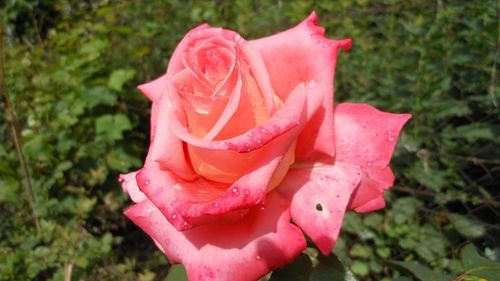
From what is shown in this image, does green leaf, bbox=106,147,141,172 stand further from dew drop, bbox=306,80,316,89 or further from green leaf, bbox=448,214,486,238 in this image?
dew drop, bbox=306,80,316,89

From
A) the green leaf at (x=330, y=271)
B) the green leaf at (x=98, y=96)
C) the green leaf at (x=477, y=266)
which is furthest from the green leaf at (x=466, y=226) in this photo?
the green leaf at (x=98, y=96)

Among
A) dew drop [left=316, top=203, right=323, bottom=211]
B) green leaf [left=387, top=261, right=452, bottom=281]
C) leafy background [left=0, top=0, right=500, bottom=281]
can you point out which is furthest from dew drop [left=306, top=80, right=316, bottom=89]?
leafy background [left=0, top=0, right=500, bottom=281]

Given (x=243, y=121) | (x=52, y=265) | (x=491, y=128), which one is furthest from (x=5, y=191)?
(x=243, y=121)

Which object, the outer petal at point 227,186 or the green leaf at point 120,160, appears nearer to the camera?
the outer petal at point 227,186

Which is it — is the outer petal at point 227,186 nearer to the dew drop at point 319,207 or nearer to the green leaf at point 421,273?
the dew drop at point 319,207

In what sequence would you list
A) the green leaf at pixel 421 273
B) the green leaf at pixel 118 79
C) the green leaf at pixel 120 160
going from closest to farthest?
the green leaf at pixel 421 273
the green leaf at pixel 120 160
the green leaf at pixel 118 79

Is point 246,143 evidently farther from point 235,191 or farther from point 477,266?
point 477,266
